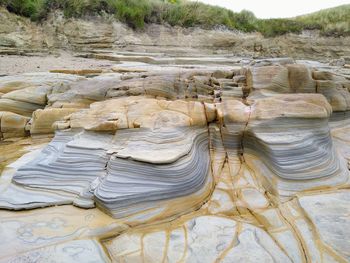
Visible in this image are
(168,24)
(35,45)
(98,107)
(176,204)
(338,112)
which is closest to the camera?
(176,204)

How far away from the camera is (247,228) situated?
2.62 meters

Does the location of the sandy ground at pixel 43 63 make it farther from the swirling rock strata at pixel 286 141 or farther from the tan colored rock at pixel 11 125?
the swirling rock strata at pixel 286 141

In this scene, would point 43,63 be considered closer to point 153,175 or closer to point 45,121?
point 45,121

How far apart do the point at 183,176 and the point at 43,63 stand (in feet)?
20.8

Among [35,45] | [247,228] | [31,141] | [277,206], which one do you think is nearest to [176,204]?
[247,228]

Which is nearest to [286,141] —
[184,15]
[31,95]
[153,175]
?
[153,175]

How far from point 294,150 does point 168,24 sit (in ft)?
29.6

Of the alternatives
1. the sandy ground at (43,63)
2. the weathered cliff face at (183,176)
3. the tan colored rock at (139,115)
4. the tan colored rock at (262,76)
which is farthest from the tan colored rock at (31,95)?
the tan colored rock at (262,76)

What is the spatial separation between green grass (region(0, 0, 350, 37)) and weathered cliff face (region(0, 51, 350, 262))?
6.52m

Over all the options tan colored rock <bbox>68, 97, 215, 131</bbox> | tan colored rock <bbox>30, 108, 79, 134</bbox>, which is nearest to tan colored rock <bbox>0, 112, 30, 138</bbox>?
tan colored rock <bbox>30, 108, 79, 134</bbox>

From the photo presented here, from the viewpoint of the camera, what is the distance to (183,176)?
298 cm

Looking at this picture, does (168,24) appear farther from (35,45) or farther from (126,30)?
(35,45)

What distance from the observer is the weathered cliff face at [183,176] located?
7.87 feet

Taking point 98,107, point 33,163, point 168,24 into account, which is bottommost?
point 33,163
